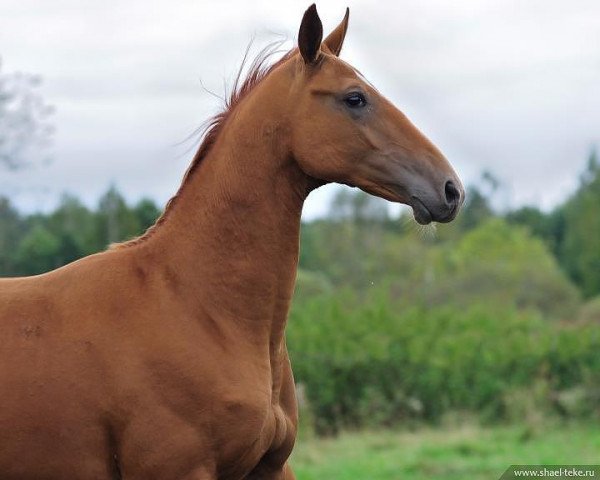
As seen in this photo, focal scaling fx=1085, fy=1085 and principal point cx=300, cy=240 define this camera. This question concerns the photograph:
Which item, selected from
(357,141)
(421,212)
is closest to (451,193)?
(421,212)

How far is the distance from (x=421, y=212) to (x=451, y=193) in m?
0.15

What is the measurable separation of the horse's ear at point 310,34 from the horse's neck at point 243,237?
1.26 ft

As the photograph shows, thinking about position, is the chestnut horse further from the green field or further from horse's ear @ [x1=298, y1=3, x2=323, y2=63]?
the green field

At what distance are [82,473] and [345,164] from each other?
5.56 feet

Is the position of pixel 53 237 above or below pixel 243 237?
below

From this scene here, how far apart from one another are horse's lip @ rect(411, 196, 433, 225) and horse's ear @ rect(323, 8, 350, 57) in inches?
35.4

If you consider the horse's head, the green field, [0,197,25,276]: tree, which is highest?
the horse's head

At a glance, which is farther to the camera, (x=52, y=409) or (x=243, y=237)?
(x=243, y=237)

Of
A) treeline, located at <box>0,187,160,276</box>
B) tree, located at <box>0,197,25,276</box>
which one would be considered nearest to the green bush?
treeline, located at <box>0,187,160,276</box>

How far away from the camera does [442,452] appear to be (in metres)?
14.8

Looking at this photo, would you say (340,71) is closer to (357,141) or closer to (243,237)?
(357,141)

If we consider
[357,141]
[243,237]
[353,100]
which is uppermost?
[353,100]

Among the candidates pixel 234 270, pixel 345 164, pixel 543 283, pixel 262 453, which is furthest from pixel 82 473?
pixel 543 283

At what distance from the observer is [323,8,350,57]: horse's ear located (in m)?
5.02
